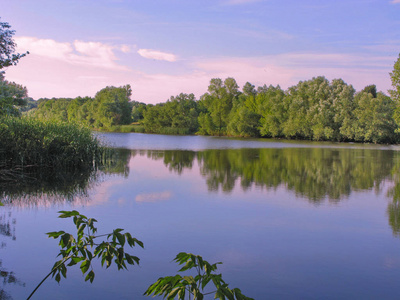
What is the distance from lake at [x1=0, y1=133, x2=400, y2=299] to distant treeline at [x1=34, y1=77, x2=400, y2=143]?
12.0 metres

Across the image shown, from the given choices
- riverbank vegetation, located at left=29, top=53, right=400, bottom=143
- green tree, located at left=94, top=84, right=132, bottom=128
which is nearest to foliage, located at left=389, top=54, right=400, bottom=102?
riverbank vegetation, located at left=29, top=53, right=400, bottom=143

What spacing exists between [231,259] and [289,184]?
25.2 feet

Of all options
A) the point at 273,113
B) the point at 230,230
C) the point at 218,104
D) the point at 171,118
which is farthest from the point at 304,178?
the point at 171,118

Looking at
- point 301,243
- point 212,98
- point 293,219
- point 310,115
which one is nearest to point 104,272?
point 301,243

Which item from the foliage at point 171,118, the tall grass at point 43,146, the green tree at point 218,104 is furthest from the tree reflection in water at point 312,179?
the foliage at point 171,118

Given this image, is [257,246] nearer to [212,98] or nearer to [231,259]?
[231,259]

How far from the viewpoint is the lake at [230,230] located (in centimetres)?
469

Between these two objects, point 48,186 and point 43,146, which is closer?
point 48,186

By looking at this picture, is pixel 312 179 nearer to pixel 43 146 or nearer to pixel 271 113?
pixel 43 146

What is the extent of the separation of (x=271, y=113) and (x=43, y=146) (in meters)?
47.7

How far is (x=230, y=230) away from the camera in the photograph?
7.07m

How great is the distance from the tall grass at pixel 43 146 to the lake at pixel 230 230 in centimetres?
193

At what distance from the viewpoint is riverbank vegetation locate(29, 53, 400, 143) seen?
1726 inches

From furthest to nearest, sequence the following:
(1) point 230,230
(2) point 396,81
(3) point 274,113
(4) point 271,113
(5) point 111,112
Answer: (5) point 111,112 < (4) point 271,113 < (3) point 274,113 < (2) point 396,81 < (1) point 230,230
